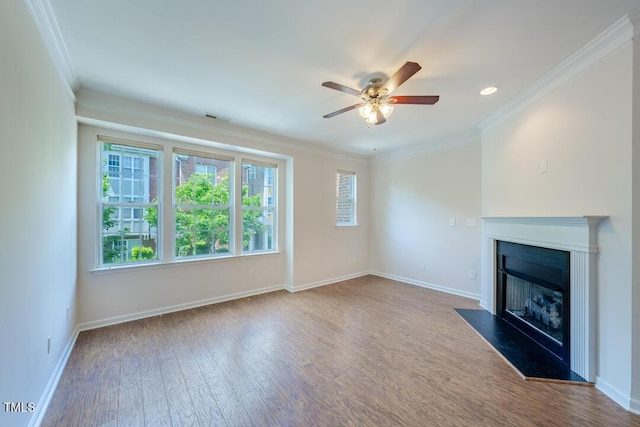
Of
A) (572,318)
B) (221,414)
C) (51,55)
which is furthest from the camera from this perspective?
(572,318)

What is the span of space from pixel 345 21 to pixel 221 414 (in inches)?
111

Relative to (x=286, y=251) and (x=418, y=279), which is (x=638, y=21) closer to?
(x=418, y=279)

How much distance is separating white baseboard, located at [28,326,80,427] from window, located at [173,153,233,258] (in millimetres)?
1454

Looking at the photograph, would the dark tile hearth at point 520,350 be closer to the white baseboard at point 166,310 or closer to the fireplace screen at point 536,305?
the fireplace screen at point 536,305

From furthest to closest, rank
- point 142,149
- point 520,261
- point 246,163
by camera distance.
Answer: point 246,163 → point 142,149 → point 520,261

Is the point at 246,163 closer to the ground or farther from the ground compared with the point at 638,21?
closer to the ground

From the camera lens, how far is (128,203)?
327 centimetres

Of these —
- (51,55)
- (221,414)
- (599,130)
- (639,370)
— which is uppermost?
(51,55)

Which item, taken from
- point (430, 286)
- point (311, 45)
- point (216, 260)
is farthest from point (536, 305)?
point (216, 260)

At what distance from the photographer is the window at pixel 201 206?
367 centimetres

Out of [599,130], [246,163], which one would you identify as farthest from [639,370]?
[246,163]

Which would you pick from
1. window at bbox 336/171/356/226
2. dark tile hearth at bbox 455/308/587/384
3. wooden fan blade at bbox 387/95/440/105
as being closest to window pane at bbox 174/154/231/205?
window at bbox 336/171/356/226

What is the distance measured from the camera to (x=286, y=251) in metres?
4.68

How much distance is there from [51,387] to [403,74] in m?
3.52
